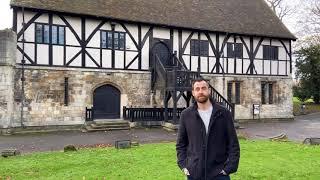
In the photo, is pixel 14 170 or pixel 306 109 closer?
pixel 14 170

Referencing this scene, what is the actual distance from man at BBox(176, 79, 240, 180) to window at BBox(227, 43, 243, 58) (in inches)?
845

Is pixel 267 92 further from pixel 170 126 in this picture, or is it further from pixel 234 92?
pixel 170 126

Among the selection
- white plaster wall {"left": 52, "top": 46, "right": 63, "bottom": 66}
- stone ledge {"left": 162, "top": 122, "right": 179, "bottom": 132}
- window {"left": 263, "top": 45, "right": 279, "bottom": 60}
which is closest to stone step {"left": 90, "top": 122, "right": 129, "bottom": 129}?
stone ledge {"left": 162, "top": 122, "right": 179, "bottom": 132}

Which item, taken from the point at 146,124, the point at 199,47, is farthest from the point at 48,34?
the point at 199,47

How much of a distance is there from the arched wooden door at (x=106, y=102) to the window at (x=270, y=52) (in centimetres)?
1158

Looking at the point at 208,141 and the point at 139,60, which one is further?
the point at 139,60

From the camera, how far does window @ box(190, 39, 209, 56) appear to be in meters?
24.1

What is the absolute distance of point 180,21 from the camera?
23.6 m

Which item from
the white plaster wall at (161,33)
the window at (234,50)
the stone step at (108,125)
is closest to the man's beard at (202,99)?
the stone step at (108,125)

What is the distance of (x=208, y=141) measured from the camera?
174 inches

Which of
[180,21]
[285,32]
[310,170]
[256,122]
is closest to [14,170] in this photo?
[310,170]

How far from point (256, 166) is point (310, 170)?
1.24 meters

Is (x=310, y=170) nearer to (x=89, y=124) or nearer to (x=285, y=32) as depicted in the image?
(x=89, y=124)

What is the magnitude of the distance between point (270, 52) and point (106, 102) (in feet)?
42.5
